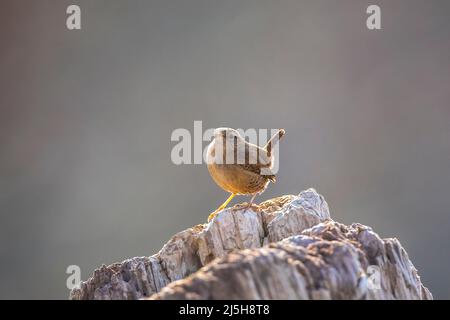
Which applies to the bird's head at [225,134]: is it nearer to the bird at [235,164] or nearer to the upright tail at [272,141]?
the bird at [235,164]

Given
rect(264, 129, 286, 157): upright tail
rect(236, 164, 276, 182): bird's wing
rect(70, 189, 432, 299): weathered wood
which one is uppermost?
rect(264, 129, 286, 157): upright tail

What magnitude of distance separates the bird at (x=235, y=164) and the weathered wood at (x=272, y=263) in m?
0.39

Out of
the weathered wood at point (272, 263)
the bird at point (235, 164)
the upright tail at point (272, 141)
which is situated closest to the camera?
the weathered wood at point (272, 263)

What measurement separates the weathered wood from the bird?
395mm

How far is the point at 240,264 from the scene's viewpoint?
3559 mm

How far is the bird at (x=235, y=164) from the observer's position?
6375 millimetres

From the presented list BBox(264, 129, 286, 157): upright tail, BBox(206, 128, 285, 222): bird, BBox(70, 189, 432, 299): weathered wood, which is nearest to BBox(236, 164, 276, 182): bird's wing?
BBox(206, 128, 285, 222): bird

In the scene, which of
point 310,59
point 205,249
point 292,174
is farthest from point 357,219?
point 205,249

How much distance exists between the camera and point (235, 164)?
6383 mm

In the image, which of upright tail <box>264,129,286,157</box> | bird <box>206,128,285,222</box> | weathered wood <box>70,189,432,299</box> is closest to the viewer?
weathered wood <box>70,189,432,299</box>

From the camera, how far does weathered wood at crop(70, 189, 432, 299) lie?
3562mm

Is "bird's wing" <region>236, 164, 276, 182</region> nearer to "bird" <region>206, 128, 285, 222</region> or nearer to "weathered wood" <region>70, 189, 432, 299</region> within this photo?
"bird" <region>206, 128, 285, 222</region>

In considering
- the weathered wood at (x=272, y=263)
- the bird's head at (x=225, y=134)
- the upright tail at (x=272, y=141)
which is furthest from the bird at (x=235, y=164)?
the upright tail at (x=272, y=141)
